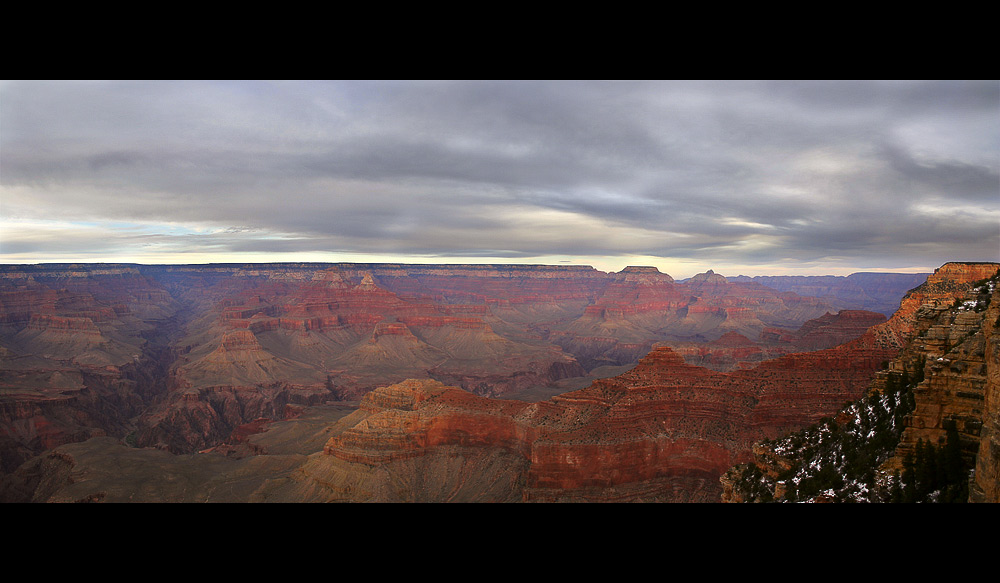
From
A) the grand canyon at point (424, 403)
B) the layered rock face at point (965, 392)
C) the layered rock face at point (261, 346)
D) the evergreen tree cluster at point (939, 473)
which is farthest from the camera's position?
the layered rock face at point (261, 346)

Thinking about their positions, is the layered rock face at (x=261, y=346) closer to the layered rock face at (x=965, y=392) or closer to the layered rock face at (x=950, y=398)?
the layered rock face at (x=950, y=398)

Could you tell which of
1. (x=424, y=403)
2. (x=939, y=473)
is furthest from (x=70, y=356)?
(x=939, y=473)

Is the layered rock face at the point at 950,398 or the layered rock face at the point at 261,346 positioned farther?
the layered rock face at the point at 261,346

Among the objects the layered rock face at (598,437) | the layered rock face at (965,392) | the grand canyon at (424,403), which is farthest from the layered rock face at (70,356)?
the layered rock face at (965,392)

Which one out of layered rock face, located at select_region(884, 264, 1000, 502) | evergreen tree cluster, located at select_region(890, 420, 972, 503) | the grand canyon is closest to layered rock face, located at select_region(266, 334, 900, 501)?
the grand canyon

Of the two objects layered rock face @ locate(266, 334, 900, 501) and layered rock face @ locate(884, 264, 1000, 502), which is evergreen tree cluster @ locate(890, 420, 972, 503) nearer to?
layered rock face @ locate(884, 264, 1000, 502)

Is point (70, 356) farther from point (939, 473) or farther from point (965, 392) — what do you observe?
point (965, 392)
